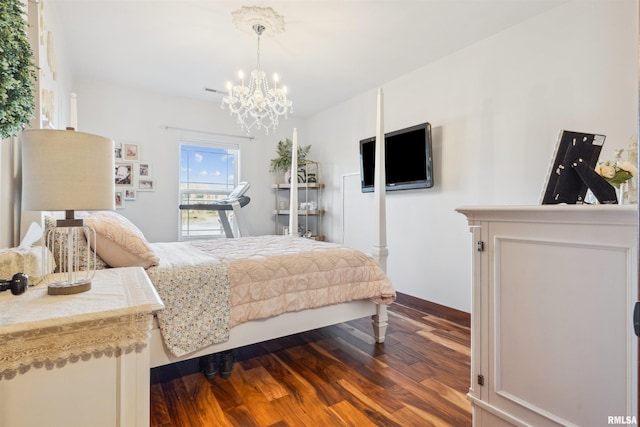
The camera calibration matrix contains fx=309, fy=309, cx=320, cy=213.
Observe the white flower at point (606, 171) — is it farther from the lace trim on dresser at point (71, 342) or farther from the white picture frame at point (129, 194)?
the white picture frame at point (129, 194)

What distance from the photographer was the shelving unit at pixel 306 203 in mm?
4863

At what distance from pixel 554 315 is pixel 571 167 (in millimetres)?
614

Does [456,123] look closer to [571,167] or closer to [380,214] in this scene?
[380,214]

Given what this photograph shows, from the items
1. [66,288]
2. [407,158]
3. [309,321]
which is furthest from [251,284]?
[407,158]

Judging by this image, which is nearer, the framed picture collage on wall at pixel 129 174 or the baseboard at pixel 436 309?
the baseboard at pixel 436 309

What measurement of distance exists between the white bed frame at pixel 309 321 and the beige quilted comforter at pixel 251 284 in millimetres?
72

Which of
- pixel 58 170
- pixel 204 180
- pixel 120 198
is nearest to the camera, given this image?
pixel 58 170

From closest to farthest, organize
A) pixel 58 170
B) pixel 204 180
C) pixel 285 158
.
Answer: pixel 58 170
pixel 204 180
pixel 285 158

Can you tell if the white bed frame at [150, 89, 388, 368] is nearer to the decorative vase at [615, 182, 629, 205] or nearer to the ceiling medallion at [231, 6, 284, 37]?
the ceiling medallion at [231, 6, 284, 37]

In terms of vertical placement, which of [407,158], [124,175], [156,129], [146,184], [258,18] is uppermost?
[258,18]

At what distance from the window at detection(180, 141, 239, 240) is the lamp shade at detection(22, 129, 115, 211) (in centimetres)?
356

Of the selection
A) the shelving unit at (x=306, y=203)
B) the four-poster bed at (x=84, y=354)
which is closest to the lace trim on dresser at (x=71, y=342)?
the four-poster bed at (x=84, y=354)

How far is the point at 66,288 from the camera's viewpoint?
1.09 metres
